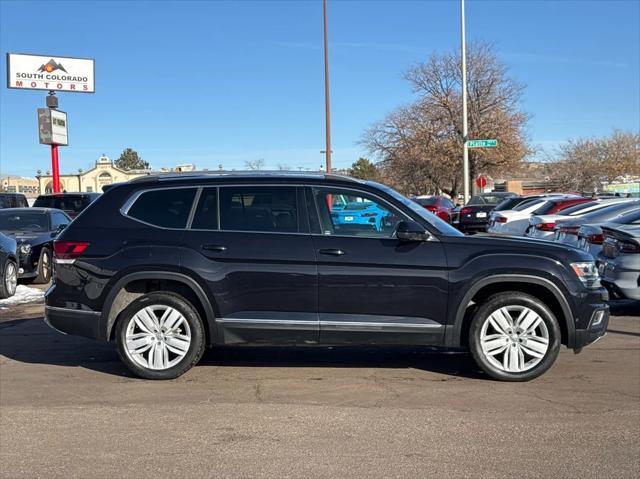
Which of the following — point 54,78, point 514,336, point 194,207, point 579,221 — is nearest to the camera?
point 514,336

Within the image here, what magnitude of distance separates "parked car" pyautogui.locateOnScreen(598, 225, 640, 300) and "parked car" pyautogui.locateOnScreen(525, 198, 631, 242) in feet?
4.97

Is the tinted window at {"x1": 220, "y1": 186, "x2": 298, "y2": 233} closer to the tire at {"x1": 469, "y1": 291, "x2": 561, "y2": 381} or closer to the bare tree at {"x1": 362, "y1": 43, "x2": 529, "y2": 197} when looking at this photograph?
the tire at {"x1": 469, "y1": 291, "x2": 561, "y2": 381}

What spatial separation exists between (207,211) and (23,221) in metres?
9.00

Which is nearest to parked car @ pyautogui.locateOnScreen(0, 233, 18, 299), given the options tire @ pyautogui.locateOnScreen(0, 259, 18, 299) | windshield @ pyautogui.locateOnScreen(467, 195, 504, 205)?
tire @ pyautogui.locateOnScreen(0, 259, 18, 299)

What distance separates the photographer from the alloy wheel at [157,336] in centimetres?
565

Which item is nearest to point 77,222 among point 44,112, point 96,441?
point 96,441

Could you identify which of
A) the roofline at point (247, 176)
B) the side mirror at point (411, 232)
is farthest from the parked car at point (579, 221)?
the roofline at point (247, 176)

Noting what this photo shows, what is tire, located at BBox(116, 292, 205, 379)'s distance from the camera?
564 cm

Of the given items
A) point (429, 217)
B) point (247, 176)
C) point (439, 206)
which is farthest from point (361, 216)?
point (439, 206)

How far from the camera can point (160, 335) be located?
18.6 ft

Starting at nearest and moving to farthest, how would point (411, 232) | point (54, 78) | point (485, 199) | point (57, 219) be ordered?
point (411, 232)
point (57, 219)
point (485, 199)
point (54, 78)

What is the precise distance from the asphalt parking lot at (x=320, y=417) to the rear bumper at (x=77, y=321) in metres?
0.48

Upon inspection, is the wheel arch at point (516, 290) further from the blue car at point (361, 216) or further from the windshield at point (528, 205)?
the windshield at point (528, 205)

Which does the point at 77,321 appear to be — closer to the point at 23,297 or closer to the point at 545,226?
the point at 23,297
